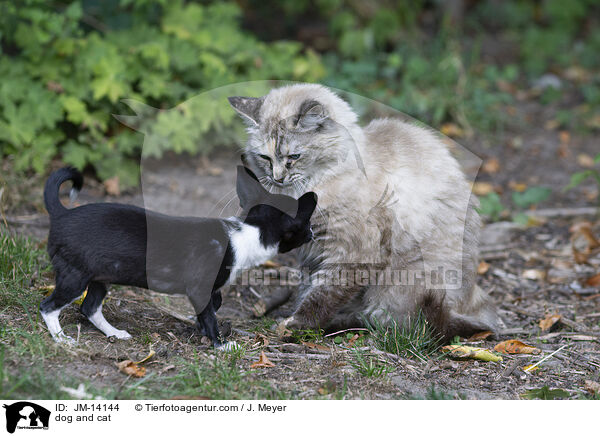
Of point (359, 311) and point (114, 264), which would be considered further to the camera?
point (359, 311)

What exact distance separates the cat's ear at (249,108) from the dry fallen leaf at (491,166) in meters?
4.09

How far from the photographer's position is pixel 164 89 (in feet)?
19.7

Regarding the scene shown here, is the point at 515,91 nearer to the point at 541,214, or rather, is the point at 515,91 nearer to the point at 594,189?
the point at 594,189

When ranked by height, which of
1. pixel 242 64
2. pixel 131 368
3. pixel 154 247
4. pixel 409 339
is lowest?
pixel 131 368

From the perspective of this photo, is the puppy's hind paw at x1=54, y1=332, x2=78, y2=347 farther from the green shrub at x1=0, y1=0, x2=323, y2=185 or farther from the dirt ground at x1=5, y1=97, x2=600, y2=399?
the green shrub at x1=0, y1=0, x2=323, y2=185

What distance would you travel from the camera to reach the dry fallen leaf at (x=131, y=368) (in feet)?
9.96

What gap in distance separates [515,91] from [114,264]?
746 centimetres

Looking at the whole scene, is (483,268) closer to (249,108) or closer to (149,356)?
(249,108)

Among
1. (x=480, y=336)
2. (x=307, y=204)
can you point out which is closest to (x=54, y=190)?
(x=307, y=204)

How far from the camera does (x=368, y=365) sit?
10.9 feet

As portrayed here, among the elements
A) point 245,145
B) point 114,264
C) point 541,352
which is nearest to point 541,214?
point 541,352

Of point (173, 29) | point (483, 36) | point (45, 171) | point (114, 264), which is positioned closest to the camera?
point (114, 264)

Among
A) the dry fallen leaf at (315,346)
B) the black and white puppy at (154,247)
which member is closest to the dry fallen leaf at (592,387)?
the dry fallen leaf at (315,346)

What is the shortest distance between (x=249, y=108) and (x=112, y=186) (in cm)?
235
